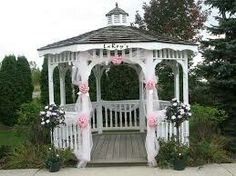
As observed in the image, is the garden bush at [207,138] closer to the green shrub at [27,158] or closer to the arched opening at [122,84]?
the green shrub at [27,158]

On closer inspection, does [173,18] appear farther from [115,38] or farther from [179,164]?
[179,164]

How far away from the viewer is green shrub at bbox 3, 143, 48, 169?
10324 mm

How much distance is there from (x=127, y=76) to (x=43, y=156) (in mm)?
6877

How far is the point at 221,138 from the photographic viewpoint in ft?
36.9

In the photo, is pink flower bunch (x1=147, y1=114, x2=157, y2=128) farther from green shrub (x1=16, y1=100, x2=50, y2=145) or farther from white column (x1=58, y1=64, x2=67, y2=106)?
white column (x1=58, y1=64, x2=67, y2=106)

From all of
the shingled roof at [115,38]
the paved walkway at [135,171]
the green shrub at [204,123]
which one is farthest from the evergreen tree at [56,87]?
the paved walkway at [135,171]

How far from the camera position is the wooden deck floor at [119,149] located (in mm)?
10383

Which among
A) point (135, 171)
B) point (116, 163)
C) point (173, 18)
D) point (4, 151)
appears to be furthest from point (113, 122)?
point (135, 171)

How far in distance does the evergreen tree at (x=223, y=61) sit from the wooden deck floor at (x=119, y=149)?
8.27 feet

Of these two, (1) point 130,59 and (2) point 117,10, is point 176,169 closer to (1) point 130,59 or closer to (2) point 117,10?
(1) point 130,59

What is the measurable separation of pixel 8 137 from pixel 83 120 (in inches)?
297

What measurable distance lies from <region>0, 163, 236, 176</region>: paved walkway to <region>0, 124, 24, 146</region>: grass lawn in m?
4.56

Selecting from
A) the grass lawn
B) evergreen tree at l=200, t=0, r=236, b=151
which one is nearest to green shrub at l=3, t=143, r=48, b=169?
the grass lawn

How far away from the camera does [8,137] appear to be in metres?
16.8
